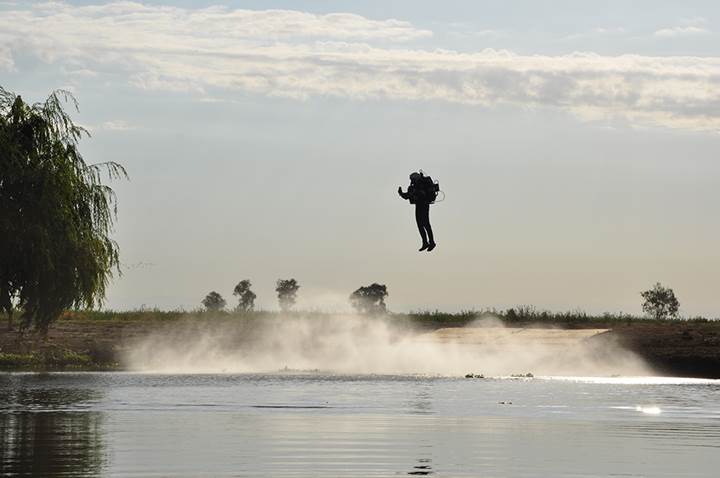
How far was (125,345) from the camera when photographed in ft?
229

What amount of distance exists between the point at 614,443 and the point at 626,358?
121 ft

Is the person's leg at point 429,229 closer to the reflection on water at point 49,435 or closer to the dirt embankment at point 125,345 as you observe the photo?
the reflection on water at point 49,435

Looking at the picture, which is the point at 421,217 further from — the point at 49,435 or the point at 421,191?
the point at 49,435

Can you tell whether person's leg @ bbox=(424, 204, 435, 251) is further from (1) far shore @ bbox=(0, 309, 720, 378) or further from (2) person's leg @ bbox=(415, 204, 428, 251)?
(1) far shore @ bbox=(0, 309, 720, 378)

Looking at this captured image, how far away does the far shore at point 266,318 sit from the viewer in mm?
59594

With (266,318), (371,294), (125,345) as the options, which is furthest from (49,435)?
(371,294)

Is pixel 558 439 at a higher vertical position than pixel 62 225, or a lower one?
lower

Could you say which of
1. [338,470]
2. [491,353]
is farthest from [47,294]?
[338,470]

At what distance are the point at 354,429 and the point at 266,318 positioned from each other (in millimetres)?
52454

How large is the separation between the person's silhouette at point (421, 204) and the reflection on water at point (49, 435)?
8332 mm

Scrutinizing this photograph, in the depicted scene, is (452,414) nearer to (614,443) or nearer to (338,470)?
(614,443)

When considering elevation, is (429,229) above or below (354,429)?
Answer: above

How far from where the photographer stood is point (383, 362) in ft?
211

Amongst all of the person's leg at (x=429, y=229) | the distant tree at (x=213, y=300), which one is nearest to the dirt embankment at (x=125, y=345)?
the person's leg at (x=429, y=229)
